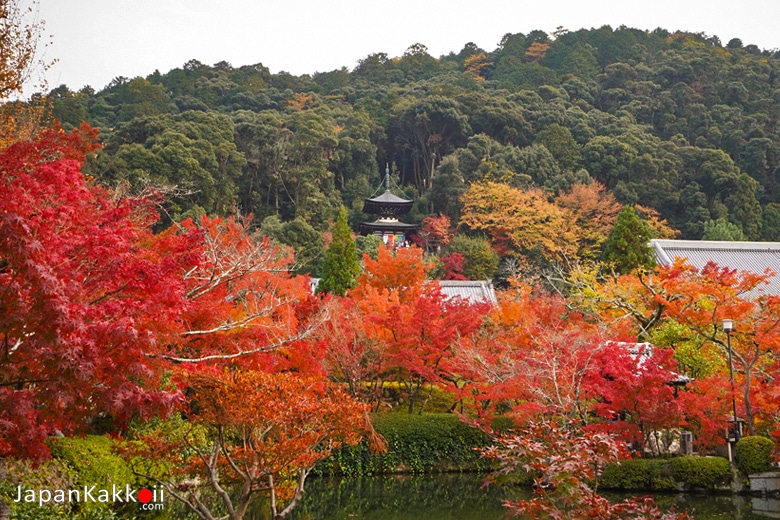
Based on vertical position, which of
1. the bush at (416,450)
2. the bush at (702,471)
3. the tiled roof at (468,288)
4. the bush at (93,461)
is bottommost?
the bush at (416,450)

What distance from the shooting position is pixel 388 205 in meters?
37.2

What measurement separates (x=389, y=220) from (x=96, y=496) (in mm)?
28828

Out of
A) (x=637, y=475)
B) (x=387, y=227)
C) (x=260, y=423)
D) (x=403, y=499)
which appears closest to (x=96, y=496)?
(x=260, y=423)

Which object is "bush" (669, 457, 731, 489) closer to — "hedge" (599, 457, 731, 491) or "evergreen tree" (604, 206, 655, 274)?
"hedge" (599, 457, 731, 491)

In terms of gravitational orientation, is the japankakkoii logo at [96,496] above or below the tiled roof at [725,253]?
below

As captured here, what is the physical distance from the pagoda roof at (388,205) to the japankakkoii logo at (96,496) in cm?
2701

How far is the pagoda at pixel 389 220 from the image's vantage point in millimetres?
36312

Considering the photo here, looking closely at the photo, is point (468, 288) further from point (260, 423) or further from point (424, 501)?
point (260, 423)

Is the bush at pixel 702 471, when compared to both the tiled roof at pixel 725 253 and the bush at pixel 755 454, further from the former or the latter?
the tiled roof at pixel 725 253

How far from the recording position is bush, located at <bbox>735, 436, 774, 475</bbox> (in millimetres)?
11859

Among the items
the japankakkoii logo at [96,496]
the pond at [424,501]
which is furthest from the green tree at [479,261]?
the japankakkoii logo at [96,496]

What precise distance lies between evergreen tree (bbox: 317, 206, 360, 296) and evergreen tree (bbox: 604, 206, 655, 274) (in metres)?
8.10

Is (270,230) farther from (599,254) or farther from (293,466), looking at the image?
(293,466)

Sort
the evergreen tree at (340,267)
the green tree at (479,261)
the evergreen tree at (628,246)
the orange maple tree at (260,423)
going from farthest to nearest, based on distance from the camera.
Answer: the green tree at (479,261) → the evergreen tree at (340,267) → the evergreen tree at (628,246) → the orange maple tree at (260,423)
